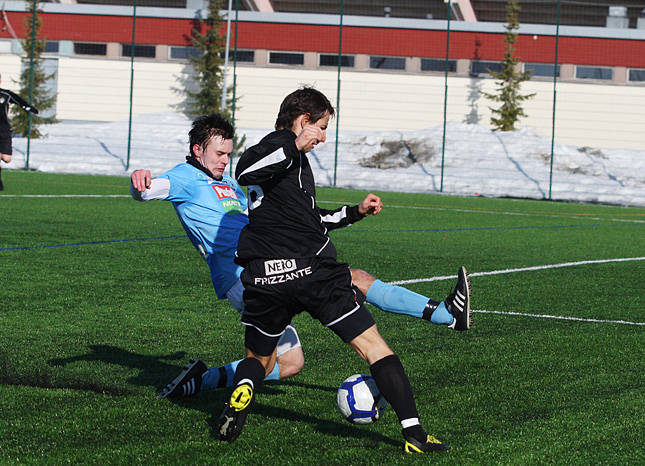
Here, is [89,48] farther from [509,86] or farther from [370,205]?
[370,205]

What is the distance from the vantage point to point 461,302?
3.98m

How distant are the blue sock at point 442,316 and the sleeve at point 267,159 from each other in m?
1.18

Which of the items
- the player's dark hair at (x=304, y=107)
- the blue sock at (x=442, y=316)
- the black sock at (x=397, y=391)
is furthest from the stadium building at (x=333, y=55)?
the black sock at (x=397, y=391)

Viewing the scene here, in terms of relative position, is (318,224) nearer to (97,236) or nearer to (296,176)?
(296,176)

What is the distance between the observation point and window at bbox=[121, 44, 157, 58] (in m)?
34.7

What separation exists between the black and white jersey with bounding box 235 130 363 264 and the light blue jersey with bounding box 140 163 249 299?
62 cm

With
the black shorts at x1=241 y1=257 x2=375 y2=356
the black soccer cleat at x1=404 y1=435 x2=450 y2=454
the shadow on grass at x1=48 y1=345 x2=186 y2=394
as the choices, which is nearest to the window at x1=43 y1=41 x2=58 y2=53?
the shadow on grass at x1=48 y1=345 x2=186 y2=394

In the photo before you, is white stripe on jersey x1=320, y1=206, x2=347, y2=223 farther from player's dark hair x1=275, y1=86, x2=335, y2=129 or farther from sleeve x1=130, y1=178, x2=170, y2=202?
sleeve x1=130, y1=178, x2=170, y2=202

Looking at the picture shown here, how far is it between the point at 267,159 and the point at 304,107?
407mm

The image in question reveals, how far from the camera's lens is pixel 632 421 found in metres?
3.68

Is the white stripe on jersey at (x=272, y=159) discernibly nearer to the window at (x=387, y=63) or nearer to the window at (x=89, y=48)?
the window at (x=387, y=63)

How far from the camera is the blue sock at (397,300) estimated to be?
4160mm

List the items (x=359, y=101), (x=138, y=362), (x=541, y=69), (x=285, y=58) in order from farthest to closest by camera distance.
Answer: (x=541, y=69) → (x=285, y=58) → (x=359, y=101) → (x=138, y=362)

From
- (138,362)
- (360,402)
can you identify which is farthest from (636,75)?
(360,402)
